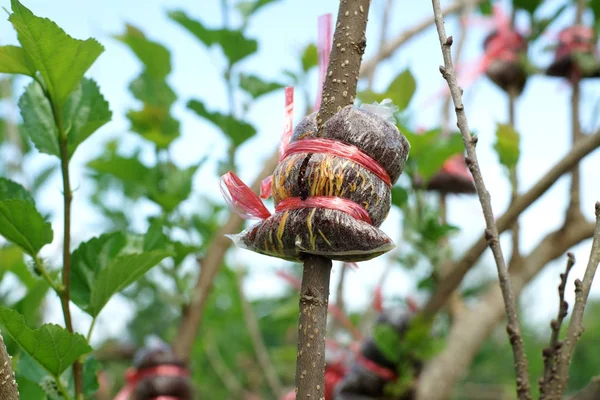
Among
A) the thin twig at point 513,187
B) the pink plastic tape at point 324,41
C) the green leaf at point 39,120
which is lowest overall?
the green leaf at point 39,120

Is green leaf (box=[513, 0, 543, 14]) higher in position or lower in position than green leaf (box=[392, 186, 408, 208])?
higher

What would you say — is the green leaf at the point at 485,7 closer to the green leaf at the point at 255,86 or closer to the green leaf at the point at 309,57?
the green leaf at the point at 309,57

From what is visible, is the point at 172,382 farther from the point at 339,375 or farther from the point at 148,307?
the point at 148,307

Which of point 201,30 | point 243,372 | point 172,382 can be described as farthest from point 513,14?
point 243,372

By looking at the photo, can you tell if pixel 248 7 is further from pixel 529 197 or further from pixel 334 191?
pixel 334 191

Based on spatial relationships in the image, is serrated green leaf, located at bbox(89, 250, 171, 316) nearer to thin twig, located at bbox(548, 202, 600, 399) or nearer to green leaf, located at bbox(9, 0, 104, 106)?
green leaf, located at bbox(9, 0, 104, 106)

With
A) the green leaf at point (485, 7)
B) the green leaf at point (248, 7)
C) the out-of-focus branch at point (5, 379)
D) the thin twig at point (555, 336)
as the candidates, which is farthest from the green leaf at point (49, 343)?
the green leaf at point (485, 7)

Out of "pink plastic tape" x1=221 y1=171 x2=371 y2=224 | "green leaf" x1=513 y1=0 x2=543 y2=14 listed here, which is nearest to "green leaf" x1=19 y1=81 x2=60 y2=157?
"pink plastic tape" x1=221 y1=171 x2=371 y2=224
